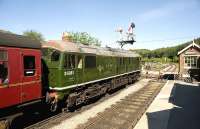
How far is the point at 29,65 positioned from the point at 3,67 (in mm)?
1610

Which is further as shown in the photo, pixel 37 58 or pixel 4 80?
pixel 37 58

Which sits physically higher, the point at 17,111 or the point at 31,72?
the point at 31,72

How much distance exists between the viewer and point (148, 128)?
1219cm

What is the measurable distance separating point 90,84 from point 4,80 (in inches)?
333

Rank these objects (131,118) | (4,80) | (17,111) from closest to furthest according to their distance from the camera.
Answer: (4,80)
(17,111)
(131,118)

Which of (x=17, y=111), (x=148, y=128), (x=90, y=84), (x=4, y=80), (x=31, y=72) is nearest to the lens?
(x=4, y=80)

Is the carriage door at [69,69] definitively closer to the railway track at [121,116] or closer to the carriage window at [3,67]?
the railway track at [121,116]

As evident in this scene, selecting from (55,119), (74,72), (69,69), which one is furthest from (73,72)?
(55,119)

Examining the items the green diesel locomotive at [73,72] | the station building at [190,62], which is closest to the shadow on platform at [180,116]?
the green diesel locomotive at [73,72]

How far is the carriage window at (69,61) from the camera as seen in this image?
13672mm

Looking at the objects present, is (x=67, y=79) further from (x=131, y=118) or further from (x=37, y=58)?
(x=131, y=118)

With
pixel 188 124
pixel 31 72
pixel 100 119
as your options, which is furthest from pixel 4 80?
pixel 188 124

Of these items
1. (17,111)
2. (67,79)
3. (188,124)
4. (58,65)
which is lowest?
(188,124)

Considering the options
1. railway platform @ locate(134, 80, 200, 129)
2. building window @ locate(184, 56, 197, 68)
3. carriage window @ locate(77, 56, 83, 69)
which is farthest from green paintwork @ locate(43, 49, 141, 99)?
building window @ locate(184, 56, 197, 68)
